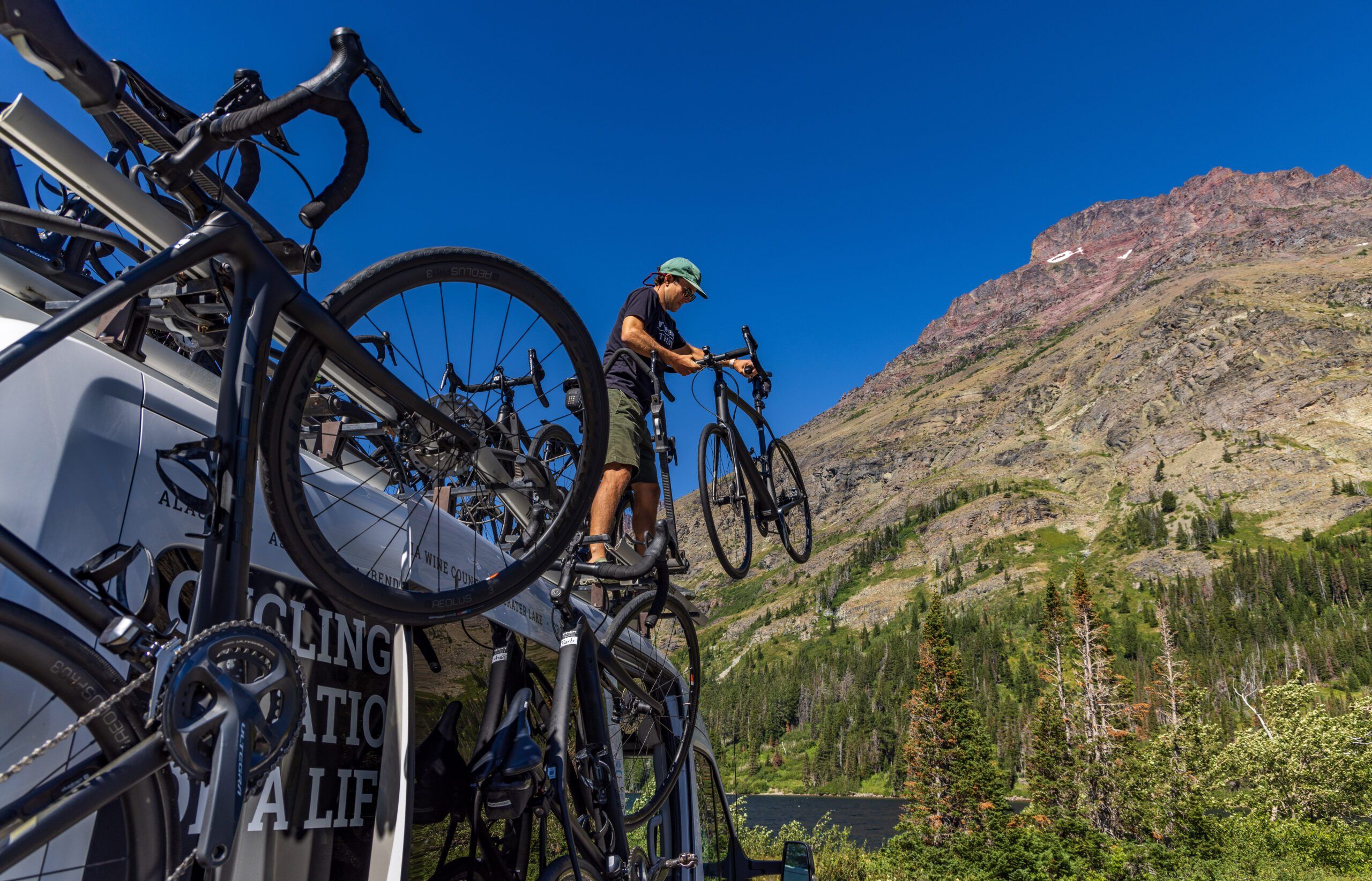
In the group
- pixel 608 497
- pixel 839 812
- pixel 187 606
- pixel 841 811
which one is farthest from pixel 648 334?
pixel 841 811

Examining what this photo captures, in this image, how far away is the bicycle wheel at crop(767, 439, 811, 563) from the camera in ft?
26.9

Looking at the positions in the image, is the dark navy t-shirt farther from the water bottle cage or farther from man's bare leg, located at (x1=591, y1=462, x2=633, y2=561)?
the water bottle cage

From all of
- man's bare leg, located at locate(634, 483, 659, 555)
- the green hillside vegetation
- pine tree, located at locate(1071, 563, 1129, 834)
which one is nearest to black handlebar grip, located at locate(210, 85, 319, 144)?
man's bare leg, located at locate(634, 483, 659, 555)

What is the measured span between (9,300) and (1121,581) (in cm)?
18491

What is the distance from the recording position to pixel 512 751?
2.95 meters

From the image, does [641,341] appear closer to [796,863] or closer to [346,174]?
[346,174]

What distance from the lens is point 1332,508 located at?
156 m

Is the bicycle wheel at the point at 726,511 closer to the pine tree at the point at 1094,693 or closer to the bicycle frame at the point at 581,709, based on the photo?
the bicycle frame at the point at 581,709

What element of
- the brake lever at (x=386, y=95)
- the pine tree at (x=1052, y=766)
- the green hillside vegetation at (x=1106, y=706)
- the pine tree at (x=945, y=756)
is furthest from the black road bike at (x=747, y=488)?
the pine tree at (x=945, y=756)

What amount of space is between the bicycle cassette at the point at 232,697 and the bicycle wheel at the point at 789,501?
20.9 feet

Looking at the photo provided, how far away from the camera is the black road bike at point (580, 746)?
2879 mm

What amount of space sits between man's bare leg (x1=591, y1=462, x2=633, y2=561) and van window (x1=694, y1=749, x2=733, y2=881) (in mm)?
1709

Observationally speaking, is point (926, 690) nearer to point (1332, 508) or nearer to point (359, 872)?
point (359, 872)

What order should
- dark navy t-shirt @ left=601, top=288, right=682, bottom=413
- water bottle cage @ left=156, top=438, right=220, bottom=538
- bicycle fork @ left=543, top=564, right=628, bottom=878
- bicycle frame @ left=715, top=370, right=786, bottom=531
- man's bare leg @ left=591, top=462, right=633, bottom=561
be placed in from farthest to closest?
bicycle frame @ left=715, top=370, right=786, bottom=531 → dark navy t-shirt @ left=601, top=288, right=682, bottom=413 → man's bare leg @ left=591, top=462, right=633, bottom=561 → bicycle fork @ left=543, top=564, right=628, bottom=878 → water bottle cage @ left=156, top=438, right=220, bottom=538
